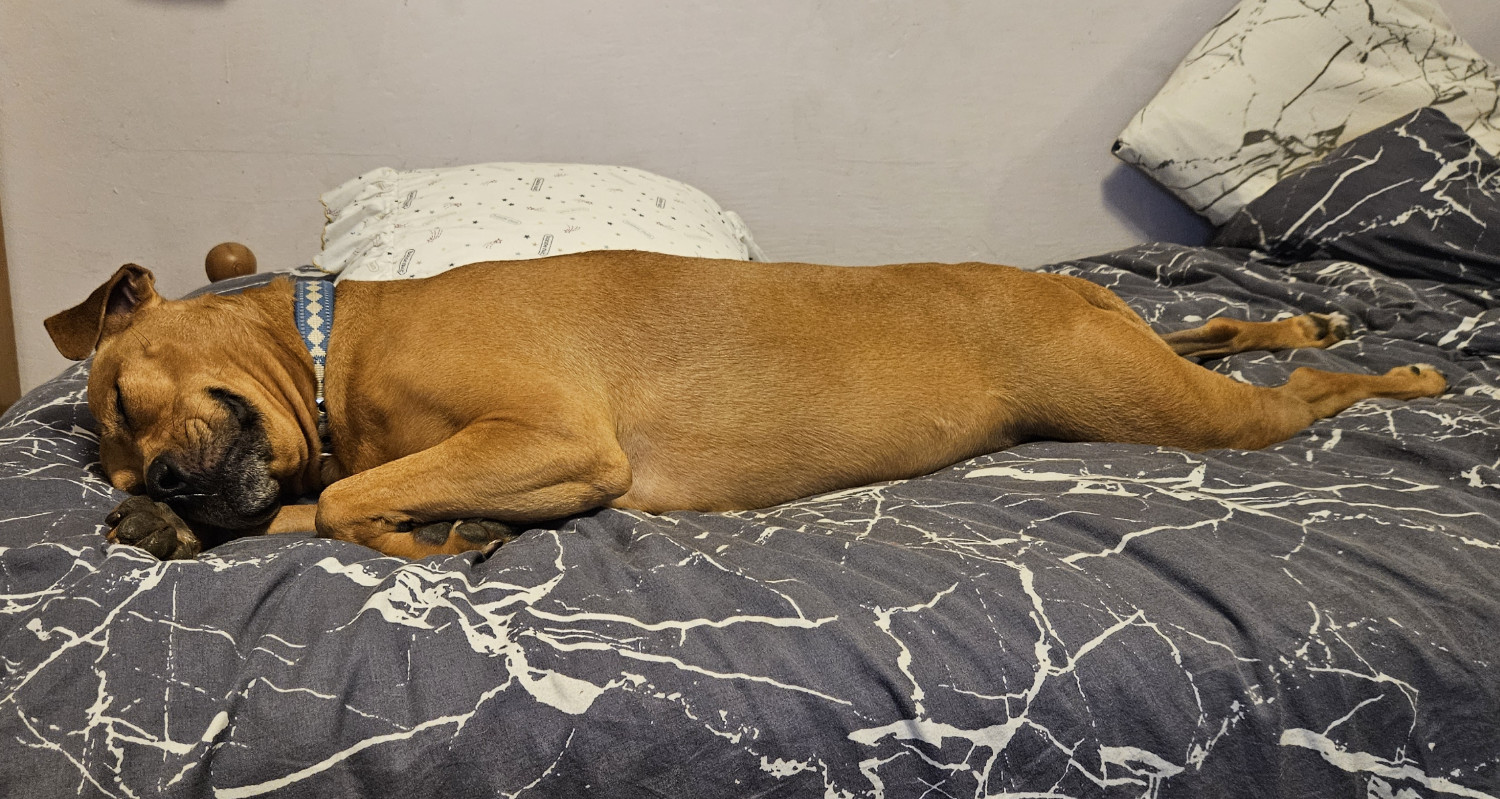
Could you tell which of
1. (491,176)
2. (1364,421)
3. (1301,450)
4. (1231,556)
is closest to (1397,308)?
(1364,421)

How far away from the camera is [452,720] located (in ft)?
4.24

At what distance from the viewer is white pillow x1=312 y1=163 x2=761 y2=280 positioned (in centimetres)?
261

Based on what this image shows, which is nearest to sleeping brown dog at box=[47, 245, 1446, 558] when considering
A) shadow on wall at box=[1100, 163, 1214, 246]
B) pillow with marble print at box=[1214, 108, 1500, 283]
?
pillow with marble print at box=[1214, 108, 1500, 283]

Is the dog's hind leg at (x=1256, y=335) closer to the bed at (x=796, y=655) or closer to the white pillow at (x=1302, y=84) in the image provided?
the bed at (x=796, y=655)

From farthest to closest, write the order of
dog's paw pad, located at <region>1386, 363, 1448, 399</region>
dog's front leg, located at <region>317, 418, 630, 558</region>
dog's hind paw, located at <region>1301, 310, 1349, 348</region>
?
dog's hind paw, located at <region>1301, 310, 1349, 348</region>, dog's paw pad, located at <region>1386, 363, 1448, 399</region>, dog's front leg, located at <region>317, 418, 630, 558</region>

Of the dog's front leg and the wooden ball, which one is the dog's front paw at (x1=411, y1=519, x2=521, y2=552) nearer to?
the dog's front leg

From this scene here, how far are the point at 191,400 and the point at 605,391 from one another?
816 mm

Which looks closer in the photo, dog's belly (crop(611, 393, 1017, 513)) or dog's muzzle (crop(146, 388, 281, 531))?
dog's muzzle (crop(146, 388, 281, 531))

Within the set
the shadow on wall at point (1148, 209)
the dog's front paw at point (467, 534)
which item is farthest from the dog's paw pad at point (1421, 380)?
the dog's front paw at point (467, 534)

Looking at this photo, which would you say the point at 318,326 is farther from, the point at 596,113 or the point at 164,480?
the point at 596,113

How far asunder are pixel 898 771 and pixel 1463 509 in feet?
4.12

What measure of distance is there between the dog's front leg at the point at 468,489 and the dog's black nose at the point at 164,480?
26 centimetres

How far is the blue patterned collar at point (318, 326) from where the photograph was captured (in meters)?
2.08

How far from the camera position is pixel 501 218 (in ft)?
8.93
